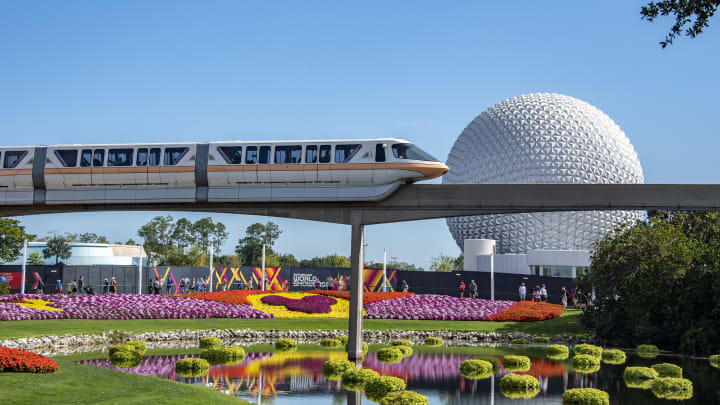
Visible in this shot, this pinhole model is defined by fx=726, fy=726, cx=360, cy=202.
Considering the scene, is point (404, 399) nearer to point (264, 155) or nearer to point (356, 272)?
point (356, 272)

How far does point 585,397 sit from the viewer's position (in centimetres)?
1834

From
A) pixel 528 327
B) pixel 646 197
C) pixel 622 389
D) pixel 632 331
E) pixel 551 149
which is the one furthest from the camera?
pixel 551 149

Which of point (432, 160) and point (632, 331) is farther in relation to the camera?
point (632, 331)

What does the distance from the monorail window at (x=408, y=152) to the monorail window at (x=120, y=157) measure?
948cm

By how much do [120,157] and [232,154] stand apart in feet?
14.0

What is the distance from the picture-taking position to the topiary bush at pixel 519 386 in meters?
19.9

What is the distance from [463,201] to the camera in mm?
23875

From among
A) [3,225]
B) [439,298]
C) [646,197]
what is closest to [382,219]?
[646,197]

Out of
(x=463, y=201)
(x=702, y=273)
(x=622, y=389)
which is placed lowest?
(x=622, y=389)

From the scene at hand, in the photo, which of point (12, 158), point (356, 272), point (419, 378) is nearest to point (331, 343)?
point (356, 272)

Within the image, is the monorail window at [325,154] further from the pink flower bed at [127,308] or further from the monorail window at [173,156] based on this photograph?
the pink flower bed at [127,308]

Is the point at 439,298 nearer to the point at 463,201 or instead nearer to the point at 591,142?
the point at 463,201

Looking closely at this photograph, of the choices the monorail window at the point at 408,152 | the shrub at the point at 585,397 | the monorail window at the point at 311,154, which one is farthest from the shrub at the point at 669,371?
the monorail window at the point at 311,154

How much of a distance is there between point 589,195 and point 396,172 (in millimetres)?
6333
